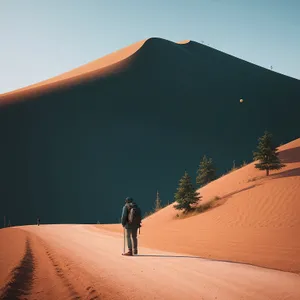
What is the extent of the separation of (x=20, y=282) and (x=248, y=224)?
11038 millimetres

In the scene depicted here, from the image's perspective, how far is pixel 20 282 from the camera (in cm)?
543

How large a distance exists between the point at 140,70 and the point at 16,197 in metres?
56.9

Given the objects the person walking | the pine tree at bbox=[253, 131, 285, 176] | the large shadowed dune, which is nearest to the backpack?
the person walking

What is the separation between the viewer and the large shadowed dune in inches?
1869

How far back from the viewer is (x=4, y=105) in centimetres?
6362

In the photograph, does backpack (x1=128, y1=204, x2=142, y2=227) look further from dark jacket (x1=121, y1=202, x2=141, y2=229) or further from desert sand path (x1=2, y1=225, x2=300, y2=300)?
desert sand path (x1=2, y1=225, x2=300, y2=300)

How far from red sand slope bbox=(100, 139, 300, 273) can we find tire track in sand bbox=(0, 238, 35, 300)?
193 inches

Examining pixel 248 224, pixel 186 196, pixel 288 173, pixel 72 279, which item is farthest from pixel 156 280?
pixel 288 173

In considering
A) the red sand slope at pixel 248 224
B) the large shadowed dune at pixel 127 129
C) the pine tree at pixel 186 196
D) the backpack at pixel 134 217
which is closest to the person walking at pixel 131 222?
the backpack at pixel 134 217

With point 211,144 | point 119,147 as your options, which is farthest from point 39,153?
point 211,144

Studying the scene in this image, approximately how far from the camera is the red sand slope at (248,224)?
8836 mm

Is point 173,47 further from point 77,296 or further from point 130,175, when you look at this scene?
point 77,296

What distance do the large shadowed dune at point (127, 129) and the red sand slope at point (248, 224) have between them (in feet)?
89.1

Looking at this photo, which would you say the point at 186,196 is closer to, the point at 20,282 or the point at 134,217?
A: the point at 134,217
